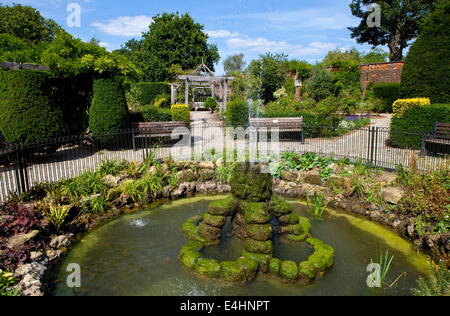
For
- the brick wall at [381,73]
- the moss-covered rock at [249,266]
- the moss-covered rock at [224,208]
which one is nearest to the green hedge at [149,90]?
the brick wall at [381,73]

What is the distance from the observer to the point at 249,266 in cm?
433

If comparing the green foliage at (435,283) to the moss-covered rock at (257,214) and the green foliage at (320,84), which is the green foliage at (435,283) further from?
the green foliage at (320,84)

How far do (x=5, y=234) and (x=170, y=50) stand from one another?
3280cm

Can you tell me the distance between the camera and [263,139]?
40.6 feet

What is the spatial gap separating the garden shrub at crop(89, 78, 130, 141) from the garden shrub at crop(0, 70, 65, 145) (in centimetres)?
177

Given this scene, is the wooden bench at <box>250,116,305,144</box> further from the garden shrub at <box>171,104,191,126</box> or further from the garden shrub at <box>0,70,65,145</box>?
the garden shrub at <box>0,70,65,145</box>

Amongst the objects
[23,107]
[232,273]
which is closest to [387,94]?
[232,273]

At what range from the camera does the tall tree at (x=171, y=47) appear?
34344 millimetres

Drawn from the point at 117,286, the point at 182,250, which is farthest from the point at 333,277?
the point at 117,286

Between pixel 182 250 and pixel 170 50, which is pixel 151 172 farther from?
pixel 170 50

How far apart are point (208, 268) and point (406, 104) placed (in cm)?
903

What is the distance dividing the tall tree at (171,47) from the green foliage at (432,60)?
26.3 m

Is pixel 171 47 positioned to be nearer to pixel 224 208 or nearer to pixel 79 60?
pixel 79 60
